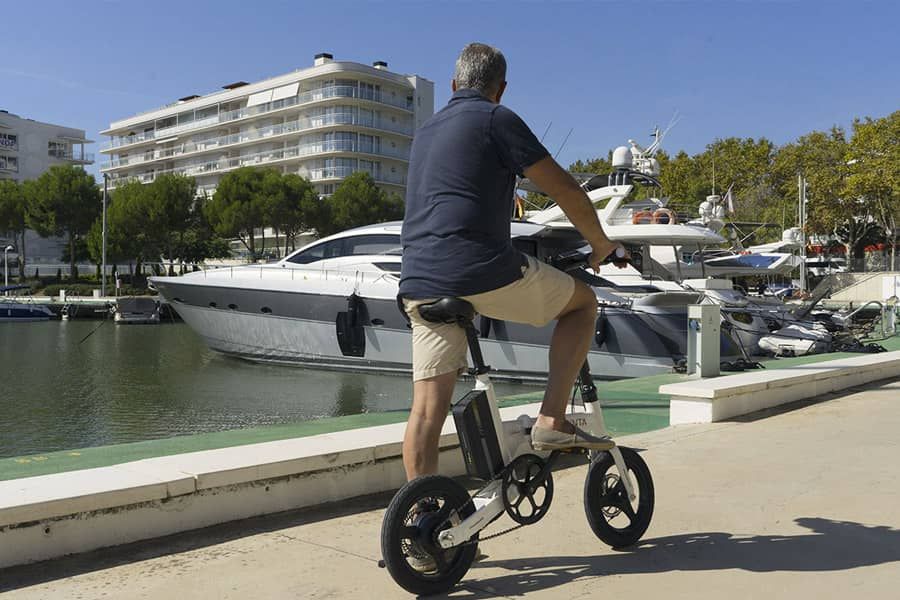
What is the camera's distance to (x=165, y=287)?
20.2m

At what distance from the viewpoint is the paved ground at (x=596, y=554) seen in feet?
9.19

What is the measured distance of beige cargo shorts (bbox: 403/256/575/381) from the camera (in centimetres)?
280

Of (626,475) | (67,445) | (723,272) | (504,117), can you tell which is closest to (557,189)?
(504,117)

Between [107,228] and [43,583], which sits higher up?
[107,228]

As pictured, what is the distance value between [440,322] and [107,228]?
57882mm

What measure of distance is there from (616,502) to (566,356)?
0.64m

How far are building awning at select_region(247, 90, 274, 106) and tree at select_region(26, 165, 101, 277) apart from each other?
23.1 meters

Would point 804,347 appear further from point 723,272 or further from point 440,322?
point 440,322

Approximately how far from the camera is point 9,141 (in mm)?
87688

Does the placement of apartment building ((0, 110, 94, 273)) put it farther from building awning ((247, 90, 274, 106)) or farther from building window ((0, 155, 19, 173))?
building awning ((247, 90, 274, 106))

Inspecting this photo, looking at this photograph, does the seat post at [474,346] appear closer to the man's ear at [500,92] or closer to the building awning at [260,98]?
the man's ear at [500,92]

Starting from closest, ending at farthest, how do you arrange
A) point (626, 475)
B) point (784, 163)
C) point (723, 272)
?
point (626, 475) → point (723, 272) → point (784, 163)

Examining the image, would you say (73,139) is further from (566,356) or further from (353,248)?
(566,356)

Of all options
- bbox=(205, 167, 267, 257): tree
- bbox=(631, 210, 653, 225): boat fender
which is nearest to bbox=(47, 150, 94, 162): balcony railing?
bbox=(205, 167, 267, 257): tree
